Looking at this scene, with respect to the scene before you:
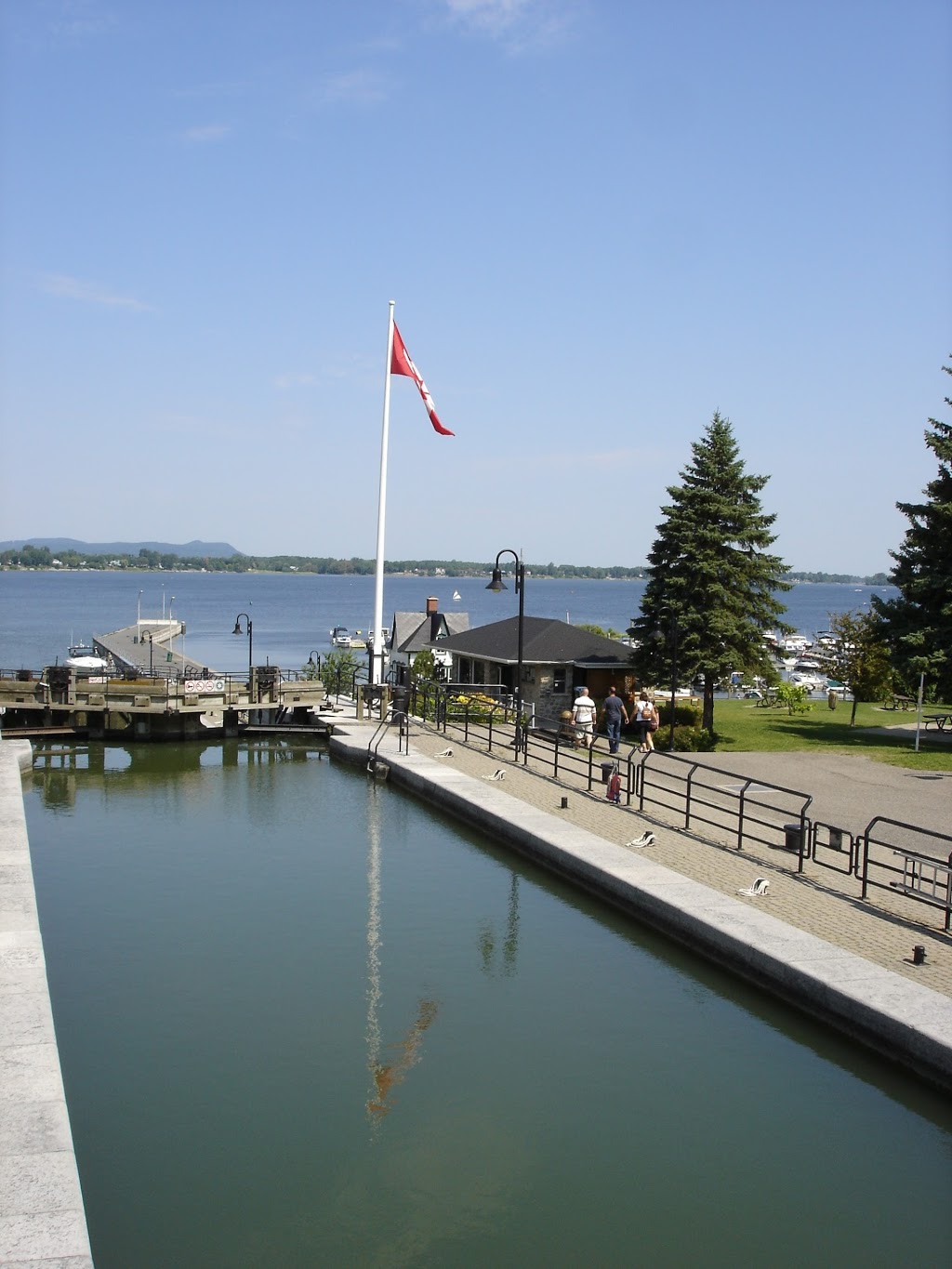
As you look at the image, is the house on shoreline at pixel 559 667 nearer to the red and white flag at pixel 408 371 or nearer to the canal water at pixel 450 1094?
the red and white flag at pixel 408 371

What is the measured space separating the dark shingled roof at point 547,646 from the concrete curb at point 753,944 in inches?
530

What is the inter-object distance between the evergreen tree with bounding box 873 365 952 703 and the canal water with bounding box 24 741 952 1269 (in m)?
15.9

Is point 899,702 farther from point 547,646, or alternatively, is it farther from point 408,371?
point 408,371

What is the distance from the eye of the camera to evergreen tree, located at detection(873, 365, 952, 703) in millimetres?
29469

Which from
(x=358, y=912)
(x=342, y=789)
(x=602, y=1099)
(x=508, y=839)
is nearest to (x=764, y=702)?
(x=342, y=789)

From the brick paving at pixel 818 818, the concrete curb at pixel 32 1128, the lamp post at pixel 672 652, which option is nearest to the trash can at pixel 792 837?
the brick paving at pixel 818 818

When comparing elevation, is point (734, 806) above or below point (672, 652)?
below

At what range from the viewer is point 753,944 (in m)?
12.7

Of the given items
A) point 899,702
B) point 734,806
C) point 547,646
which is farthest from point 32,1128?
point 899,702

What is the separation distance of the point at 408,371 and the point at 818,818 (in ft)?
75.5

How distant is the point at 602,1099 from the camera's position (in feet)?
34.2

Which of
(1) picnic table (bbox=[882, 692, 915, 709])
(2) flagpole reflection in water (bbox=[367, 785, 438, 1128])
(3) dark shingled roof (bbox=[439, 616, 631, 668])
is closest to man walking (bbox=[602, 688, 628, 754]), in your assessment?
(3) dark shingled roof (bbox=[439, 616, 631, 668])

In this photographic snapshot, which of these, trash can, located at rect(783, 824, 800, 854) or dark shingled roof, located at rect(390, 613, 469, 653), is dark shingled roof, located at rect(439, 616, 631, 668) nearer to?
dark shingled roof, located at rect(390, 613, 469, 653)

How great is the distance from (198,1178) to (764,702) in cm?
3810
